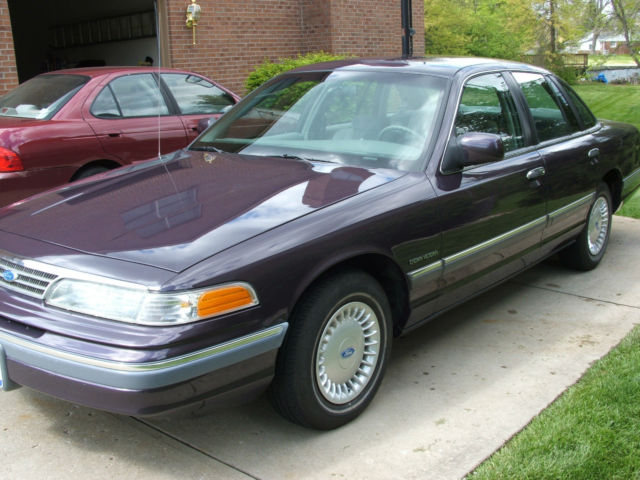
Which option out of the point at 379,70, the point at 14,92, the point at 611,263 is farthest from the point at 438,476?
the point at 14,92

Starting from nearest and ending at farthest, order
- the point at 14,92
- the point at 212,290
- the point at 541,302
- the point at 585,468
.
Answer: the point at 212,290
the point at 585,468
the point at 541,302
the point at 14,92

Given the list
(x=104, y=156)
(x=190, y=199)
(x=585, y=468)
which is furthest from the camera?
(x=104, y=156)

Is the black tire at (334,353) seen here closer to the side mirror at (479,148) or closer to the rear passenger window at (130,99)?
the side mirror at (479,148)

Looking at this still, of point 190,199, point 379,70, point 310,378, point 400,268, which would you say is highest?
point 379,70

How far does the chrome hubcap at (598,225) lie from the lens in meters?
5.60

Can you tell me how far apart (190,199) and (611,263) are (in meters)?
4.07

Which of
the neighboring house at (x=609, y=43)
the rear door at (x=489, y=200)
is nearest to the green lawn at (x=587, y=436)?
the rear door at (x=489, y=200)

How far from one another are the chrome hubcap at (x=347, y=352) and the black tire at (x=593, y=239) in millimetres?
2719

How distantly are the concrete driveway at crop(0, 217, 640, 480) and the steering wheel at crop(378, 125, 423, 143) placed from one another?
126cm

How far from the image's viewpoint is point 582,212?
208 inches

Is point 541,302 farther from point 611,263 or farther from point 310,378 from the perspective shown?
point 310,378

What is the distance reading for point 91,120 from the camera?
22.2 feet

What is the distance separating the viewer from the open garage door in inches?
588

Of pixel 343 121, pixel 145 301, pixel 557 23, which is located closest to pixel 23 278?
pixel 145 301
